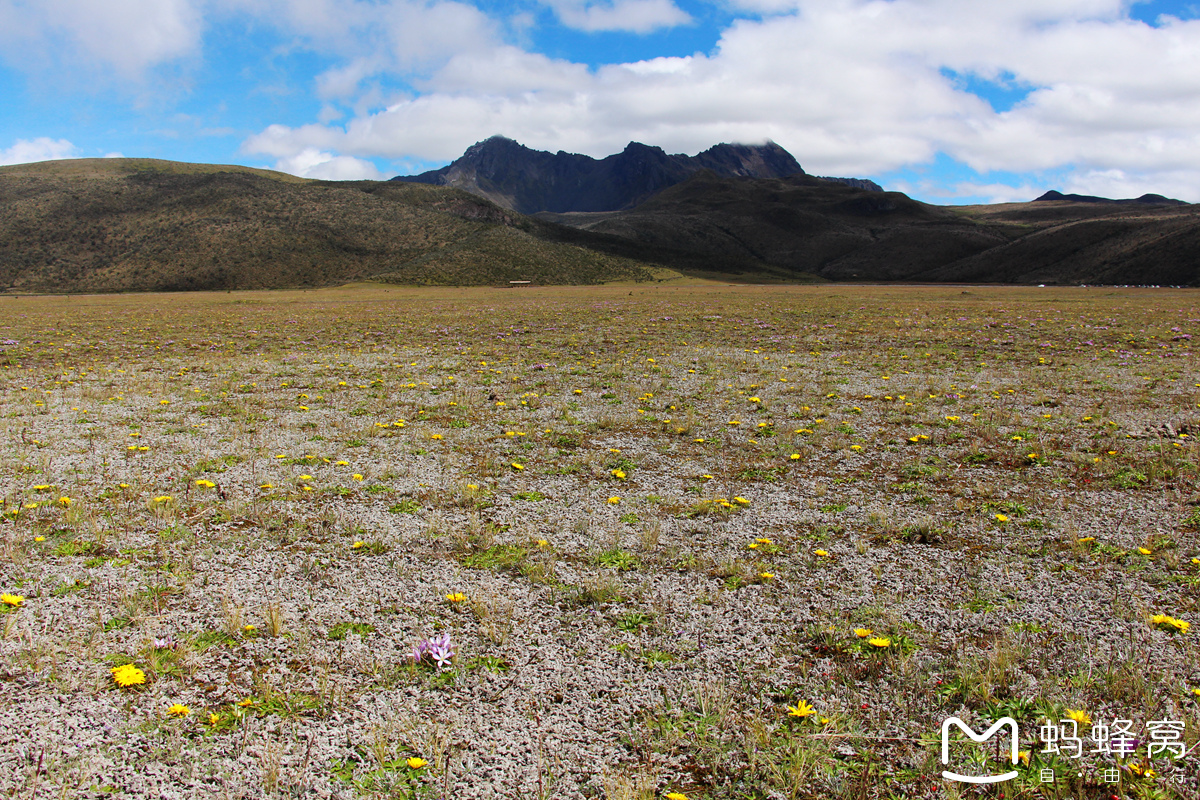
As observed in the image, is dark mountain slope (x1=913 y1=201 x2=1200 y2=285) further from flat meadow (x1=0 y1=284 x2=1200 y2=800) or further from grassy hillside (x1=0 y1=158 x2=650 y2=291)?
flat meadow (x1=0 y1=284 x2=1200 y2=800)

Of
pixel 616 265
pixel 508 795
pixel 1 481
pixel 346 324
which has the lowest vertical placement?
pixel 508 795

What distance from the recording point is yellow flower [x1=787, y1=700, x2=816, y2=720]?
395 centimetres

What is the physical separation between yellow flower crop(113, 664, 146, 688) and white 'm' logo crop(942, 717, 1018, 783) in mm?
5022

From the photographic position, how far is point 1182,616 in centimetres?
504

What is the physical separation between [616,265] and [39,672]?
127709 millimetres

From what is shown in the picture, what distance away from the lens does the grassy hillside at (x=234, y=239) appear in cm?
10600

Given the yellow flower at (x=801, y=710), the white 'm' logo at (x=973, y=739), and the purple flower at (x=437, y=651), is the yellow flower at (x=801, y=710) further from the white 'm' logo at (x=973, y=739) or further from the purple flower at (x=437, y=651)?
the purple flower at (x=437, y=651)

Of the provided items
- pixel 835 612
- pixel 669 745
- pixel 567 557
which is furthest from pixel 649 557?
pixel 669 745

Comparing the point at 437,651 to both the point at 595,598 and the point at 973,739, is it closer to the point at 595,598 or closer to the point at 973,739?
the point at 595,598

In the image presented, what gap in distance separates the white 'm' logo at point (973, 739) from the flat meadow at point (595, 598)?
0.05 m

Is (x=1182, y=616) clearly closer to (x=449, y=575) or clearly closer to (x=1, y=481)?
(x=449, y=575)

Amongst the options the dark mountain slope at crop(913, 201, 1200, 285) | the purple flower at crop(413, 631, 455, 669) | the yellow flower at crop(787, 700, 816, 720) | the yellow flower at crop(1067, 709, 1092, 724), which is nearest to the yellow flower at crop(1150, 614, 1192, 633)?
the yellow flower at crop(1067, 709, 1092, 724)

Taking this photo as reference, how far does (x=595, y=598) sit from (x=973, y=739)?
Answer: 111 inches

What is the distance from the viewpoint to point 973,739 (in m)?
3.79
